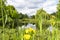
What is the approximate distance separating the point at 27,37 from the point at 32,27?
237 millimetres

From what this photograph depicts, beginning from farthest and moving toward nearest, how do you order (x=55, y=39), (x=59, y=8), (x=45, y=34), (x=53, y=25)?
(x=59, y=8), (x=45, y=34), (x=53, y=25), (x=55, y=39)

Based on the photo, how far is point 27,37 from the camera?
1898mm

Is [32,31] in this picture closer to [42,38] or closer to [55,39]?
[42,38]

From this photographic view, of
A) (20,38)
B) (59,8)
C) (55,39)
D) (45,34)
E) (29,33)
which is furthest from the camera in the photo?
(59,8)

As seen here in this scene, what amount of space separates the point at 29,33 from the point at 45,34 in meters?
0.40

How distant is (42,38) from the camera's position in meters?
2.43

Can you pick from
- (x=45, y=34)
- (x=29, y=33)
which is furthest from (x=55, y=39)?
(x=45, y=34)

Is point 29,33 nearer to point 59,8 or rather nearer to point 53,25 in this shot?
point 53,25

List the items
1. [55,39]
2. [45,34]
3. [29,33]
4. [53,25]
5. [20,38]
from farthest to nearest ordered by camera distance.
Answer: [45,34]
[29,33]
[53,25]
[20,38]
[55,39]

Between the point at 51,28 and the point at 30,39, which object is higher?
the point at 51,28

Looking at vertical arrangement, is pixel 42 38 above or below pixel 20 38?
below

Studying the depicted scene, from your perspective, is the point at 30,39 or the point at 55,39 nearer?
the point at 55,39

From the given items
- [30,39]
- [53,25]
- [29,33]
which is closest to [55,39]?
[53,25]

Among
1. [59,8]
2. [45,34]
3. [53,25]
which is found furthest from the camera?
[59,8]
